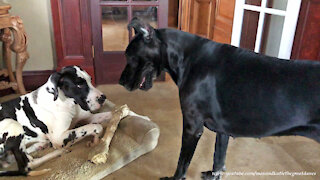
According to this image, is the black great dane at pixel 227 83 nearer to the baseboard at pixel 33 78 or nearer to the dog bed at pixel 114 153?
the dog bed at pixel 114 153

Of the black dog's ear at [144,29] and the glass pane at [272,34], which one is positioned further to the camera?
the glass pane at [272,34]

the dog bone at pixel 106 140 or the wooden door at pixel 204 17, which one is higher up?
the wooden door at pixel 204 17

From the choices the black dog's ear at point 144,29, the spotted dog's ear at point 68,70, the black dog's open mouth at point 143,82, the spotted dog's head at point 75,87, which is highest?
the black dog's ear at point 144,29

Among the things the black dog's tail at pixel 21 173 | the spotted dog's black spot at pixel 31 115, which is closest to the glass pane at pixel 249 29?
the spotted dog's black spot at pixel 31 115

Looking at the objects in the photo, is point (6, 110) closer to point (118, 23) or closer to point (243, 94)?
point (243, 94)

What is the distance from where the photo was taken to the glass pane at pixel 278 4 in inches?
89.2

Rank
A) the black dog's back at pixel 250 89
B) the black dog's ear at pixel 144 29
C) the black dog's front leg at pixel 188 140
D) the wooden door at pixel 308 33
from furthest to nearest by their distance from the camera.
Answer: the wooden door at pixel 308 33 → the black dog's front leg at pixel 188 140 → the black dog's ear at pixel 144 29 → the black dog's back at pixel 250 89

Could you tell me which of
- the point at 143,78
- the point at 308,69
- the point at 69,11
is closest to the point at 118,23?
the point at 69,11

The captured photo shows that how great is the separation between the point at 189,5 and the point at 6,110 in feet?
13.2

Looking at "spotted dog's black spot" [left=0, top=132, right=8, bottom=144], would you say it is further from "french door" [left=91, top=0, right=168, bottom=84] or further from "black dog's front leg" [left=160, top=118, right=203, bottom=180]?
"french door" [left=91, top=0, right=168, bottom=84]

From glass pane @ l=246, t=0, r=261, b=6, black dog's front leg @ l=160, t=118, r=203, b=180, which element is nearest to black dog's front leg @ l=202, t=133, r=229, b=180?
black dog's front leg @ l=160, t=118, r=203, b=180

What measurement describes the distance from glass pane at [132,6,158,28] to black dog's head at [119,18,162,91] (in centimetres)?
178

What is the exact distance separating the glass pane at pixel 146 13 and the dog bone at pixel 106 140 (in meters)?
1.43

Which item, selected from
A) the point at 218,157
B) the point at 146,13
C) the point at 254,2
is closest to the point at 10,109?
the point at 218,157
